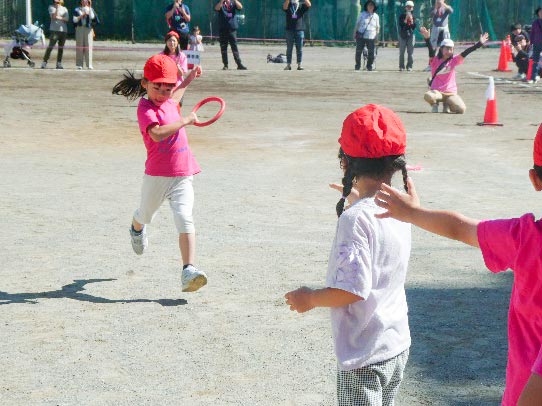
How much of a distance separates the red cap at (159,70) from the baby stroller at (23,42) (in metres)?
21.7

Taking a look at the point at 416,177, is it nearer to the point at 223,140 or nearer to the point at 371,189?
the point at 223,140

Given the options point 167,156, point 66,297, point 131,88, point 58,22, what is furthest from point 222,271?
point 58,22

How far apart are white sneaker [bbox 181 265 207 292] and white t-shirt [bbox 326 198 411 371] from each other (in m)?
3.20

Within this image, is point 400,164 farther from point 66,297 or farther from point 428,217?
point 66,297

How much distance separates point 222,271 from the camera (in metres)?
7.63

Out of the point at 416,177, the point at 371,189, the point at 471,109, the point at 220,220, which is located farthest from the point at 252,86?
the point at 371,189

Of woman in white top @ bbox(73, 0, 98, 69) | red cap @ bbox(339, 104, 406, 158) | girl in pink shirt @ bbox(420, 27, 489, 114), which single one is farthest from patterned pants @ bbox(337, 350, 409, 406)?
woman in white top @ bbox(73, 0, 98, 69)

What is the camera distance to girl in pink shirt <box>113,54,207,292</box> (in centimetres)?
700

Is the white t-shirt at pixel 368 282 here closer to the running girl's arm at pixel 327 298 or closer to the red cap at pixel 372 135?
the running girl's arm at pixel 327 298

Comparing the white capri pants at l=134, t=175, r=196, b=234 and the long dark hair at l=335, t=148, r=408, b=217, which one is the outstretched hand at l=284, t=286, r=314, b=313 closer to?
the long dark hair at l=335, t=148, r=408, b=217

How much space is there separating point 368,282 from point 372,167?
41 cm

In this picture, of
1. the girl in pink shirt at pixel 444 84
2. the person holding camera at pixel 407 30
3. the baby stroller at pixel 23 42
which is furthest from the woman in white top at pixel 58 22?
the girl in pink shirt at pixel 444 84

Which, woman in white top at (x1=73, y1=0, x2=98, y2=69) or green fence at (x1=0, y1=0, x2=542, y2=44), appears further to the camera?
green fence at (x1=0, y1=0, x2=542, y2=44)

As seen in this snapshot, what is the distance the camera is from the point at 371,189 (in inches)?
145
